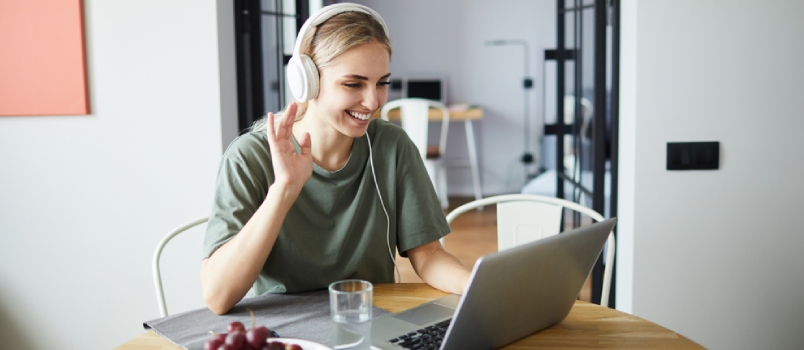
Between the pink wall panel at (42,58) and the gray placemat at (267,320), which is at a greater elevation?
the pink wall panel at (42,58)

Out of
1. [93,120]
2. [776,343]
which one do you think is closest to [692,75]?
[776,343]

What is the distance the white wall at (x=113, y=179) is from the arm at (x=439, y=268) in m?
0.89

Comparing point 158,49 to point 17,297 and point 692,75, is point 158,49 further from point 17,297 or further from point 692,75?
point 692,75

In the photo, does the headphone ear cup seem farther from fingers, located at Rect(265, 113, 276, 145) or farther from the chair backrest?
the chair backrest

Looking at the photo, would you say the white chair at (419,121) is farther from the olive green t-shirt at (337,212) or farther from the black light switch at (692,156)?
the olive green t-shirt at (337,212)

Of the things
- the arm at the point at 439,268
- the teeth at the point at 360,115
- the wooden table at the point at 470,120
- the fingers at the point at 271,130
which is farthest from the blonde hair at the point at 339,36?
the wooden table at the point at 470,120

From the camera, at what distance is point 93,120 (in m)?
2.06

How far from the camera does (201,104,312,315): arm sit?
3.70 ft

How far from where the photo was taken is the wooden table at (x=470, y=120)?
205 inches

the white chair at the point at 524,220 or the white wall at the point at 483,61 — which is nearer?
the white chair at the point at 524,220

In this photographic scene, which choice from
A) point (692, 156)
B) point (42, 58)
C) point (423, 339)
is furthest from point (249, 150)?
point (692, 156)

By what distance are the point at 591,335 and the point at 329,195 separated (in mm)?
578

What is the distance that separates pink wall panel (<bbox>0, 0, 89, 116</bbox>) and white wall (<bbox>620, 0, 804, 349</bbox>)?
164cm

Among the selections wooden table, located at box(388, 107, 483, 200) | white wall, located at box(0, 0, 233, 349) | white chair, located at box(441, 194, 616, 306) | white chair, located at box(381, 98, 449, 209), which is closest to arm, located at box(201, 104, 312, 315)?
white chair, located at box(441, 194, 616, 306)
